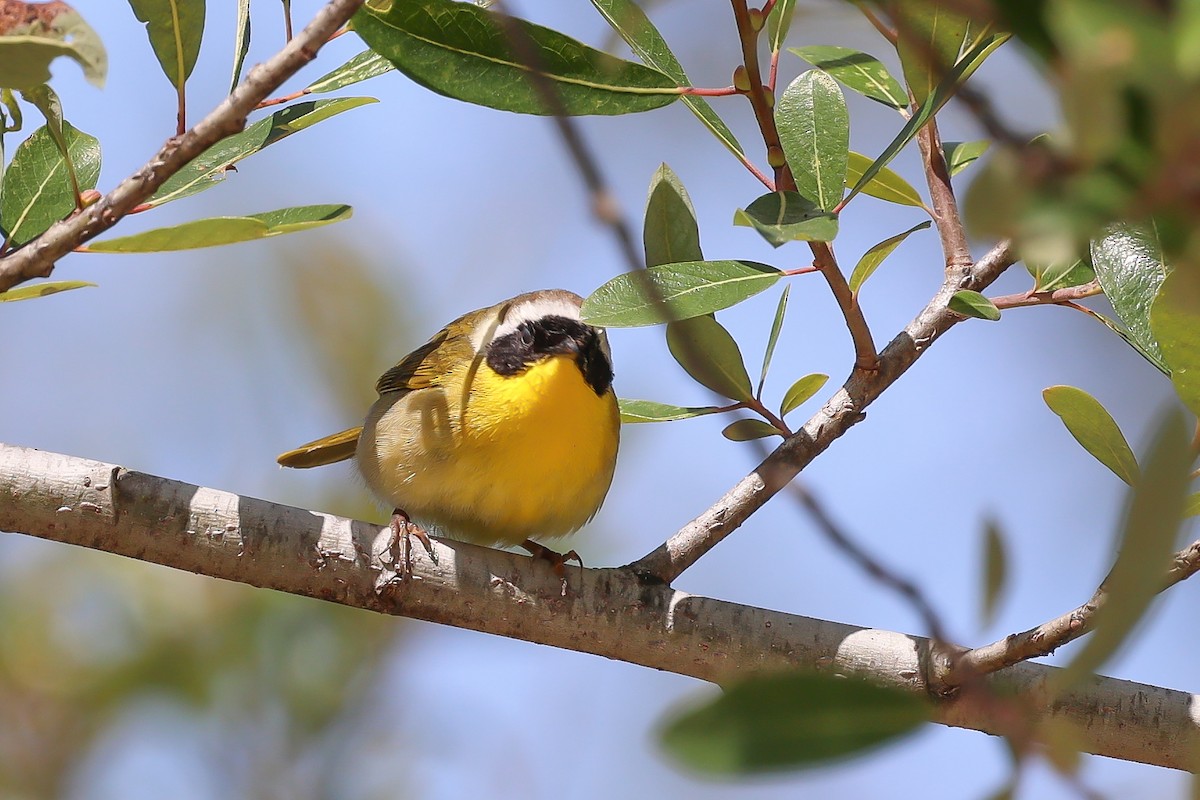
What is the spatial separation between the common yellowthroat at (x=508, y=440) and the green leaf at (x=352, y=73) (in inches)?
52.5

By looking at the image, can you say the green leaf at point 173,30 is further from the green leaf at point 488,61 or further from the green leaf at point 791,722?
the green leaf at point 791,722

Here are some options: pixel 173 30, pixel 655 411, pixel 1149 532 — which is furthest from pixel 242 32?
pixel 1149 532

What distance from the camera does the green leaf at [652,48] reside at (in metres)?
1.95

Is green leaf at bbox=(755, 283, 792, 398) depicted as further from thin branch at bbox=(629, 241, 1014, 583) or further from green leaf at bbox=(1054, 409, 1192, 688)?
green leaf at bbox=(1054, 409, 1192, 688)

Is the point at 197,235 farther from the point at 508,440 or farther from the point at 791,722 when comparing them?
the point at 508,440

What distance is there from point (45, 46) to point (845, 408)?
167 centimetres

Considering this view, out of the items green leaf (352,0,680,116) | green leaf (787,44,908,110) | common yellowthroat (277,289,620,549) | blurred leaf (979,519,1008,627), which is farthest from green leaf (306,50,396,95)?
blurred leaf (979,519,1008,627)

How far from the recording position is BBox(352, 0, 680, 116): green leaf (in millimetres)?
1751

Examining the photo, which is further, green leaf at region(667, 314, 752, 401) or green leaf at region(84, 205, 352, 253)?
green leaf at region(667, 314, 752, 401)

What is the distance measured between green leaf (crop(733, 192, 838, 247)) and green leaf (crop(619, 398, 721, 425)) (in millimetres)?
905

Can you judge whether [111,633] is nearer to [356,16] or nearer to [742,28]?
[356,16]

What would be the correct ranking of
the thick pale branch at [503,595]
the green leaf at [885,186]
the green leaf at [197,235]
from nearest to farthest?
the green leaf at [197,235]
the thick pale branch at [503,595]
the green leaf at [885,186]

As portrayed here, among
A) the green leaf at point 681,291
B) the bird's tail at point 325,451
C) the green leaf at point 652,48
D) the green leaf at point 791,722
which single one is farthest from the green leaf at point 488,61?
the bird's tail at point 325,451

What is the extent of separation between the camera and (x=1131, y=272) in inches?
75.6
